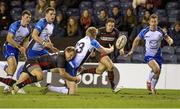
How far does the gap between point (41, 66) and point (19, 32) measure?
1.54m

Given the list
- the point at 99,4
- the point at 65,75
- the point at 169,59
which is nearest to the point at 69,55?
the point at 65,75

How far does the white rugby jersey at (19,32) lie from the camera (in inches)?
601

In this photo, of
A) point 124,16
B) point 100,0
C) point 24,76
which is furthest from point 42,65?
point 100,0

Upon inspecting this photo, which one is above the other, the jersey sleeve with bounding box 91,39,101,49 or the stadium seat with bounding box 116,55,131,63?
the jersey sleeve with bounding box 91,39,101,49

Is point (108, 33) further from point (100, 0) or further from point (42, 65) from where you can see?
point (100, 0)

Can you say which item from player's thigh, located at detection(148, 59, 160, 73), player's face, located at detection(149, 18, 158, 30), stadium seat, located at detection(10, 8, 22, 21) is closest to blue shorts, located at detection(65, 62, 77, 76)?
player's thigh, located at detection(148, 59, 160, 73)

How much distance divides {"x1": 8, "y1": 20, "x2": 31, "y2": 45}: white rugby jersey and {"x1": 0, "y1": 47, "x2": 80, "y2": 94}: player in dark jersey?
1.28 m

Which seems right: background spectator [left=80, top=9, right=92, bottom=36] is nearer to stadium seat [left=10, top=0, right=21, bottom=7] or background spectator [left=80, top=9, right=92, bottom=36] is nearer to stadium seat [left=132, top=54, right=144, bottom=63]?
stadium seat [left=132, top=54, right=144, bottom=63]

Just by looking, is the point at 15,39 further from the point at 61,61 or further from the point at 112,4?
the point at 112,4

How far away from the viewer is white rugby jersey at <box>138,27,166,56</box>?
53.7 ft

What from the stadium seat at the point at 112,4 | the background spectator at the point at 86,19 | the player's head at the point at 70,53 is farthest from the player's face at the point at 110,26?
the stadium seat at the point at 112,4

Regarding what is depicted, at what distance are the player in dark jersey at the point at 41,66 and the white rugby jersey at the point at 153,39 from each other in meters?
2.86

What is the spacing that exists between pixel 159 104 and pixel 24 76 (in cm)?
351

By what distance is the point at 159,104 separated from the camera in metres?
12.1
